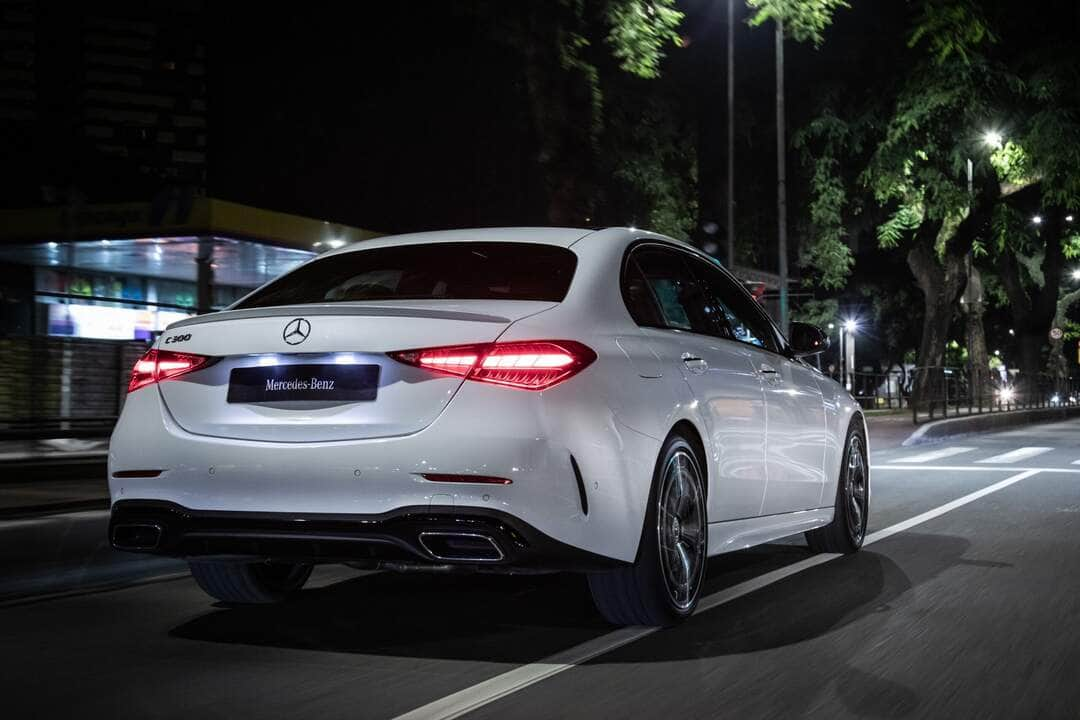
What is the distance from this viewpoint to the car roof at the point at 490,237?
6141 mm

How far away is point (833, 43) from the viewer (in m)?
27.0

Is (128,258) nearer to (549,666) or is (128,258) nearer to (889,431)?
(889,431)

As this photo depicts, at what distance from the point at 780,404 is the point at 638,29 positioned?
9441 millimetres

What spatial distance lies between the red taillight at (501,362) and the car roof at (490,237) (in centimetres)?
104

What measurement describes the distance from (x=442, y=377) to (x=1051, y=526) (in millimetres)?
6584

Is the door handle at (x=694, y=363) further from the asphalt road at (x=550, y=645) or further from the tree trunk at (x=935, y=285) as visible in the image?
the tree trunk at (x=935, y=285)

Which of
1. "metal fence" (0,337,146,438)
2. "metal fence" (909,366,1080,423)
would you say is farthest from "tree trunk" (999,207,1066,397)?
"metal fence" (0,337,146,438)

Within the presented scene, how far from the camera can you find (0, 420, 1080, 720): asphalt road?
4.61 metres

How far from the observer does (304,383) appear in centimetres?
516

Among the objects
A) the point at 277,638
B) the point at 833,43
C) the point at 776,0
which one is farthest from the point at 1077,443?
the point at 277,638

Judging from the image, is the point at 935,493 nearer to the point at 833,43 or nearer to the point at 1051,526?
the point at 1051,526

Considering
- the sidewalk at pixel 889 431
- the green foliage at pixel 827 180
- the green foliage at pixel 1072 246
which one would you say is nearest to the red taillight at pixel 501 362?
the sidewalk at pixel 889 431

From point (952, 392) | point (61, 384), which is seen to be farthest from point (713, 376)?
point (952, 392)

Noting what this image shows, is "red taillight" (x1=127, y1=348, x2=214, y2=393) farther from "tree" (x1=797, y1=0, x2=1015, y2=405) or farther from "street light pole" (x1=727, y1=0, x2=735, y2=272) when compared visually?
"street light pole" (x1=727, y1=0, x2=735, y2=272)
